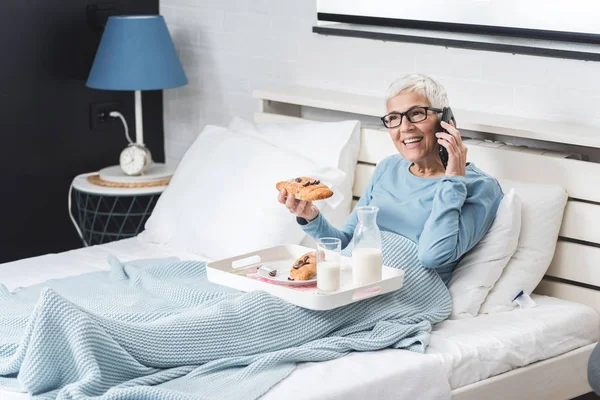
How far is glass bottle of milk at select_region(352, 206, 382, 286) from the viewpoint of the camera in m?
2.45

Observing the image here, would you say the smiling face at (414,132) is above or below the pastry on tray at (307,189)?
above

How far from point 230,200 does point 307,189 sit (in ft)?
2.13

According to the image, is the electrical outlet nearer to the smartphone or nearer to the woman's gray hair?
the woman's gray hair

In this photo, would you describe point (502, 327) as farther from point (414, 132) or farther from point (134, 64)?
point (134, 64)

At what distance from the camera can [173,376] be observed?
219 centimetres

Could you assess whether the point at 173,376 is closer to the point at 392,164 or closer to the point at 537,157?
the point at 392,164

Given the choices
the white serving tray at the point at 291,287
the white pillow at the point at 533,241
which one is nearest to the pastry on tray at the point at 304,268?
the white serving tray at the point at 291,287

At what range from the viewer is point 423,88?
2.73 metres

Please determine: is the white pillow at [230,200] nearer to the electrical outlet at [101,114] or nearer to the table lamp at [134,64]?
the table lamp at [134,64]

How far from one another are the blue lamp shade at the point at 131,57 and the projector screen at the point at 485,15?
2.11ft

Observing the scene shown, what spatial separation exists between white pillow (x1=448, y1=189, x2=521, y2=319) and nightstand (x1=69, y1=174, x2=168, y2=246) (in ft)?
4.60

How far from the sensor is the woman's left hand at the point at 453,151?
264 centimetres

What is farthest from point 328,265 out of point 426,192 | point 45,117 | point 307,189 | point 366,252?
point 45,117

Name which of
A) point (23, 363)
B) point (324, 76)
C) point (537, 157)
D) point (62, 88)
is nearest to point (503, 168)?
point (537, 157)
